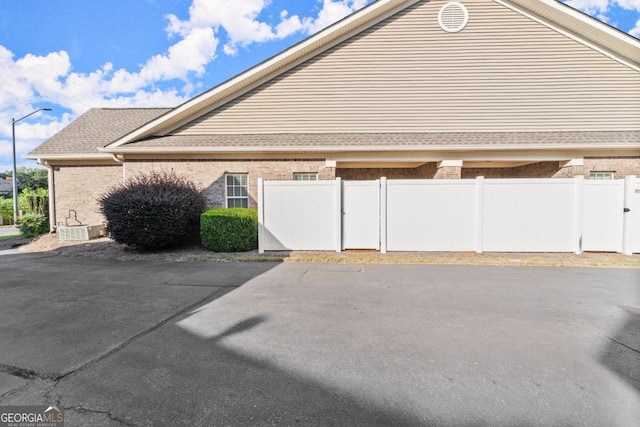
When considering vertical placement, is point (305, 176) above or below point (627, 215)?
above

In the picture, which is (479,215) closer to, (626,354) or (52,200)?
(626,354)

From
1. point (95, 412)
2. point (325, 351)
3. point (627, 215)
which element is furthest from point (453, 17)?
point (95, 412)

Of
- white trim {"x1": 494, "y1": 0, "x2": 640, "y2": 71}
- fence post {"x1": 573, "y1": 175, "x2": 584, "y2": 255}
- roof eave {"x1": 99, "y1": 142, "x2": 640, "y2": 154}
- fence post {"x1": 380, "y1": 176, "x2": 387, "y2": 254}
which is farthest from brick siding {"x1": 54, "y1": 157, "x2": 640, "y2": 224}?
white trim {"x1": 494, "y1": 0, "x2": 640, "y2": 71}

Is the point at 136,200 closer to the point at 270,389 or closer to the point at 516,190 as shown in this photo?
the point at 270,389

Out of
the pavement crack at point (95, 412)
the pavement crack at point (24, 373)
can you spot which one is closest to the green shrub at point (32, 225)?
the pavement crack at point (24, 373)

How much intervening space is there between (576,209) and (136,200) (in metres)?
12.8

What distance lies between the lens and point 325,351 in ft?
11.2

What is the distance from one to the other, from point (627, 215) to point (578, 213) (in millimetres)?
1405

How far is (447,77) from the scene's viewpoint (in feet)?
37.1

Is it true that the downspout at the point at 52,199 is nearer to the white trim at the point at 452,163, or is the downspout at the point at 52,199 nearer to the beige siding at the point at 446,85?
the beige siding at the point at 446,85

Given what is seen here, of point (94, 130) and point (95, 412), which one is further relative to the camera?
point (94, 130)

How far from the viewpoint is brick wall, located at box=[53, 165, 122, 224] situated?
1289 centimetres

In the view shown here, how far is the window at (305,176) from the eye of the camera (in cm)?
1091

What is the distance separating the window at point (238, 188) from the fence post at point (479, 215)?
769 cm
